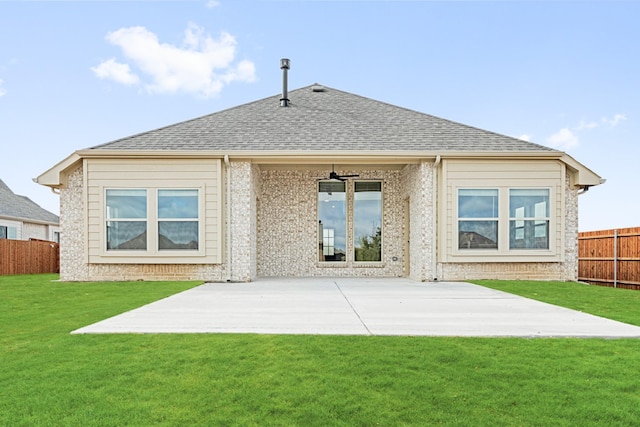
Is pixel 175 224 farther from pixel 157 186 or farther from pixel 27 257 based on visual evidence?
pixel 27 257

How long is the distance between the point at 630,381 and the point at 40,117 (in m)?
17.1

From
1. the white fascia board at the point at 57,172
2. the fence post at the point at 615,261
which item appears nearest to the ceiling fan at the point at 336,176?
the white fascia board at the point at 57,172

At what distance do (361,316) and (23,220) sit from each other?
22578 mm

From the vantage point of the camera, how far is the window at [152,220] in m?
10.1

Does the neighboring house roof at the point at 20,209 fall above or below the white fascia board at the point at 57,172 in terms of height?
below

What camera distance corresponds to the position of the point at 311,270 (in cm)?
1227

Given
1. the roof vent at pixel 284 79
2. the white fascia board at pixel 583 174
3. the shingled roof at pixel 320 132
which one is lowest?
the white fascia board at pixel 583 174

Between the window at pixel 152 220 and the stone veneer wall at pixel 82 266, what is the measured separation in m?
0.51

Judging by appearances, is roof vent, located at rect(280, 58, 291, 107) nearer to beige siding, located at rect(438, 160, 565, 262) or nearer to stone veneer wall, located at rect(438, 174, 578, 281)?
beige siding, located at rect(438, 160, 565, 262)

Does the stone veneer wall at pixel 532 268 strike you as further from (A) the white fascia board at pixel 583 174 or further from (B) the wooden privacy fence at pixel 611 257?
(B) the wooden privacy fence at pixel 611 257

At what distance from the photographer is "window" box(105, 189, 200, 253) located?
10141 millimetres

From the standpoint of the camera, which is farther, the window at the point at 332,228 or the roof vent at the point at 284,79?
the roof vent at the point at 284,79

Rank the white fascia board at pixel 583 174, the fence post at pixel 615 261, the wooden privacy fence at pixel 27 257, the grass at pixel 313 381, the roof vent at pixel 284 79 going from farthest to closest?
the wooden privacy fence at pixel 27 257 < the roof vent at pixel 284 79 < the fence post at pixel 615 261 < the white fascia board at pixel 583 174 < the grass at pixel 313 381

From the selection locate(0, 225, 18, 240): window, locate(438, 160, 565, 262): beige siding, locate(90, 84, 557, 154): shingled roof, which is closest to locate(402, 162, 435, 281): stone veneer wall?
locate(438, 160, 565, 262): beige siding
